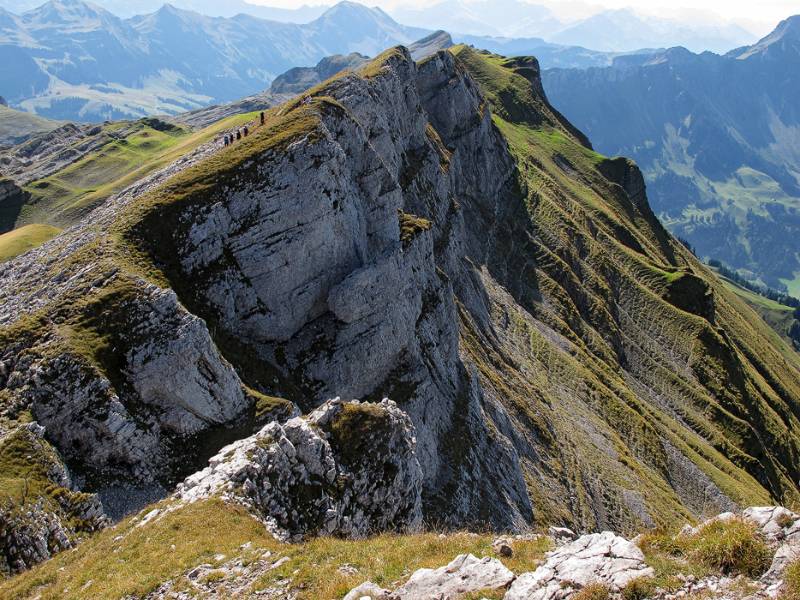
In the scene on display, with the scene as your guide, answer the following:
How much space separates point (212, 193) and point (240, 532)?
35.6 metres

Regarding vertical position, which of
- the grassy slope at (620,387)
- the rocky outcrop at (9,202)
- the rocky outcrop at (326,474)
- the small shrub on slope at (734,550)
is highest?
the rocky outcrop at (9,202)

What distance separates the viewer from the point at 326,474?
117ft

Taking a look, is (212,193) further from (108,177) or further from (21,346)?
(108,177)

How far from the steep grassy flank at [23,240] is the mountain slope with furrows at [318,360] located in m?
18.2

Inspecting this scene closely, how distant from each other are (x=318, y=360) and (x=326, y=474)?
23.3 meters

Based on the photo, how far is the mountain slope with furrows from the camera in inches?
1465

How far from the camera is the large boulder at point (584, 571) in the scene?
56.2ft

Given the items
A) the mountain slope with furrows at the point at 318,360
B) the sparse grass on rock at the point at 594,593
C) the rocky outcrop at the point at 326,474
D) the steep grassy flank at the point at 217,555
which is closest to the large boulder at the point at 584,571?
the sparse grass on rock at the point at 594,593

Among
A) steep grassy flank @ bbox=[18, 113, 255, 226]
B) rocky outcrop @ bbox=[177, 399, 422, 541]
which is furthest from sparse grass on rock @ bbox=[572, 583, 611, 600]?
steep grassy flank @ bbox=[18, 113, 255, 226]

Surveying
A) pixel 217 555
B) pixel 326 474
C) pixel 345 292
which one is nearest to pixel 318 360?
pixel 345 292

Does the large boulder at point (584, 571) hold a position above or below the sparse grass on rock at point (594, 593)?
below

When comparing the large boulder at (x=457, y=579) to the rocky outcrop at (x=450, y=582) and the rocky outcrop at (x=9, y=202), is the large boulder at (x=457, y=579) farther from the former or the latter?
the rocky outcrop at (x=9, y=202)

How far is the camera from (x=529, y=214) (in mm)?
181125

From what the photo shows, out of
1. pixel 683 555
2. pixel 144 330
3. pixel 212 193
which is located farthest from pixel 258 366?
pixel 683 555
